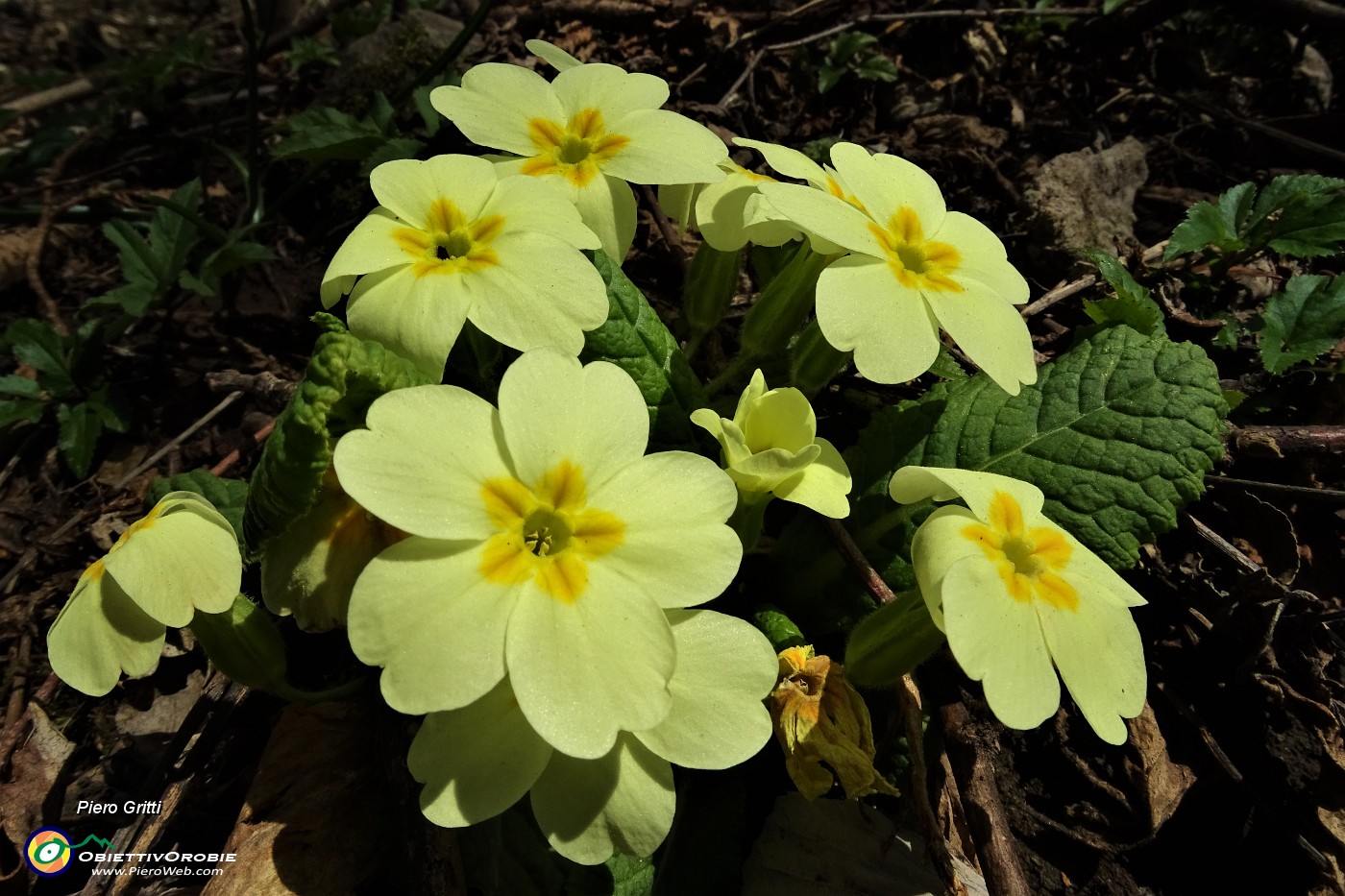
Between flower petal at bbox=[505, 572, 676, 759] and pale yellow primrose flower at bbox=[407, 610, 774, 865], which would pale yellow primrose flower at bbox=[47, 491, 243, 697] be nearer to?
pale yellow primrose flower at bbox=[407, 610, 774, 865]

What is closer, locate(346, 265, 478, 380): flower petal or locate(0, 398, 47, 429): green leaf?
locate(346, 265, 478, 380): flower petal

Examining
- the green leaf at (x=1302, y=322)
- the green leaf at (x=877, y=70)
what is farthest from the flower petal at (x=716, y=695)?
the green leaf at (x=877, y=70)

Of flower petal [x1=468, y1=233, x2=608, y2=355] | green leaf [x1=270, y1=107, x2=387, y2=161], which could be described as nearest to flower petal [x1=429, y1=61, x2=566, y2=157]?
flower petal [x1=468, y1=233, x2=608, y2=355]

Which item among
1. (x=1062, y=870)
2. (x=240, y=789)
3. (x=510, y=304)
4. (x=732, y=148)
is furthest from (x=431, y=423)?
(x=732, y=148)

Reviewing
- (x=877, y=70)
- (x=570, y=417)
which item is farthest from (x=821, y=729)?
(x=877, y=70)

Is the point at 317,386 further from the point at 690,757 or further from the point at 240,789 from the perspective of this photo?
the point at 240,789

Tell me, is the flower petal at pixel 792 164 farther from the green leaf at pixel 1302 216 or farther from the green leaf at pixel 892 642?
the green leaf at pixel 1302 216
